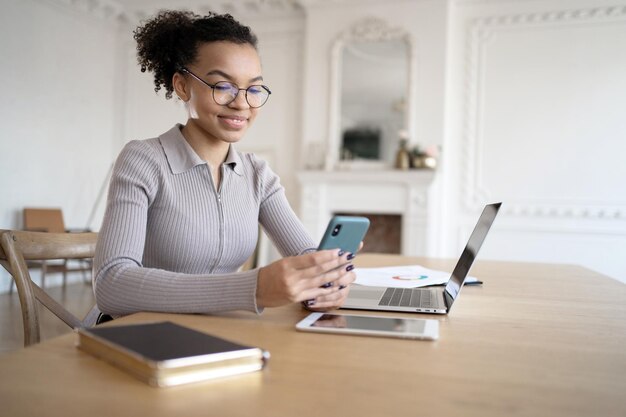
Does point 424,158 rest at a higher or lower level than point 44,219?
higher

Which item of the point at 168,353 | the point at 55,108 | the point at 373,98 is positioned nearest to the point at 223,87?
the point at 168,353

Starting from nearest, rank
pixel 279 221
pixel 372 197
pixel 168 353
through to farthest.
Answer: pixel 168 353 → pixel 279 221 → pixel 372 197

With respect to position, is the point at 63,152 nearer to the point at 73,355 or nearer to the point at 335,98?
the point at 335,98

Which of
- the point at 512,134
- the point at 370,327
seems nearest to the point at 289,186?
the point at 512,134

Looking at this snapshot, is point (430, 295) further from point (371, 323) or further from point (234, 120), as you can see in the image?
point (234, 120)

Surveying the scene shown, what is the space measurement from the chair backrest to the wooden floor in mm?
576

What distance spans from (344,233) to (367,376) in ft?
1.09

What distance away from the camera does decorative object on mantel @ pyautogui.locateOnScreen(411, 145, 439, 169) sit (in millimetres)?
4953

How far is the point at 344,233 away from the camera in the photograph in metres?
0.93

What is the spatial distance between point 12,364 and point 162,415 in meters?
0.24

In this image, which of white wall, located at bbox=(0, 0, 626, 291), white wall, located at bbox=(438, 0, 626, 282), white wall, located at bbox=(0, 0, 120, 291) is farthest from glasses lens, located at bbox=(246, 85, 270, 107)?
white wall, located at bbox=(0, 0, 120, 291)

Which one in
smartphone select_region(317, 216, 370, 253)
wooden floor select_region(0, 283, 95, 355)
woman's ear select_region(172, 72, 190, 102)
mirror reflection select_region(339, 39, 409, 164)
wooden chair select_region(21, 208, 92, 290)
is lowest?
wooden floor select_region(0, 283, 95, 355)

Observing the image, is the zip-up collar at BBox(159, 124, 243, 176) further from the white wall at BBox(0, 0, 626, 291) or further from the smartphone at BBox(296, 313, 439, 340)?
the white wall at BBox(0, 0, 626, 291)

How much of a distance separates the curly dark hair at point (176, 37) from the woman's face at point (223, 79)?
0.03m
